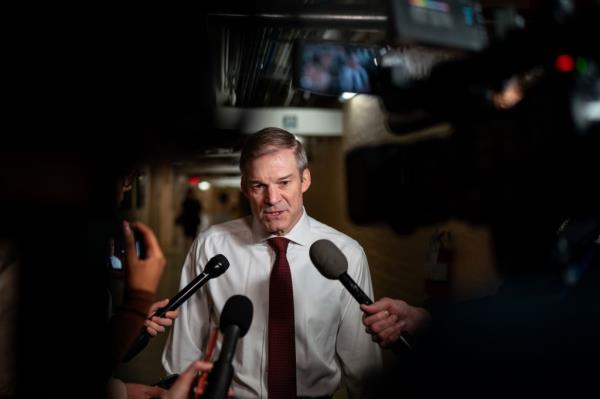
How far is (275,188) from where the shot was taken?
4.44 feet

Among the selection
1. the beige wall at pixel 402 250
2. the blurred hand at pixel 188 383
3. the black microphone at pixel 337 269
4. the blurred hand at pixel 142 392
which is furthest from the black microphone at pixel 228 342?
the beige wall at pixel 402 250

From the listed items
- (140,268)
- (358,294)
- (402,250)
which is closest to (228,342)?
(140,268)

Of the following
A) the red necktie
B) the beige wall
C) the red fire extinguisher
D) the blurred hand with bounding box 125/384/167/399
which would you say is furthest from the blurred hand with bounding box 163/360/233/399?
the red fire extinguisher

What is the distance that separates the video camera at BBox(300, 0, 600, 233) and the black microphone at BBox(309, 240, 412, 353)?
0.24 metres

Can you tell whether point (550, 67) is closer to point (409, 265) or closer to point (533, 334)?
point (533, 334)

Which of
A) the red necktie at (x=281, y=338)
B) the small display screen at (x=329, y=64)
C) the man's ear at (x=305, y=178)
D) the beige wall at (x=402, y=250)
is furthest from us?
the beige wall at (x=402, y=250)

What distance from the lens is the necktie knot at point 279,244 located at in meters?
1.42

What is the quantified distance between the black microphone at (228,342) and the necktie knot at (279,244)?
0.57 m

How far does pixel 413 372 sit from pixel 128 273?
457 mm

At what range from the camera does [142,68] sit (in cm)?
73

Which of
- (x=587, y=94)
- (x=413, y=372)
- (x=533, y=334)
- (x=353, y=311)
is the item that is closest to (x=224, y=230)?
(x=353, y=311)

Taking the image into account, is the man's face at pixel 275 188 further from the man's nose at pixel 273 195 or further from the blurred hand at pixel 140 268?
the blurred hand at pixel 140 268

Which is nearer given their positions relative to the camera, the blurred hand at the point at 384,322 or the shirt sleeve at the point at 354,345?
the blurred hand at the point at 384,322

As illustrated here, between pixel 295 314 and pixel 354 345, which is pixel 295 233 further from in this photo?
pixel 354 345
